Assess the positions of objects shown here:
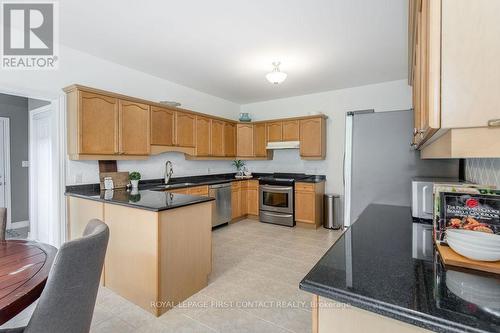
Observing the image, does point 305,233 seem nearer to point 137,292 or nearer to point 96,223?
point 137,292

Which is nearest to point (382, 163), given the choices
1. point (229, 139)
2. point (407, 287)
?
point (407, 287)

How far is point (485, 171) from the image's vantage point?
1.40m

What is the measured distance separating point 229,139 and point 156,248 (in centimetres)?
349

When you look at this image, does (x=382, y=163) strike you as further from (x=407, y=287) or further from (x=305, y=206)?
(x=305, y=206)

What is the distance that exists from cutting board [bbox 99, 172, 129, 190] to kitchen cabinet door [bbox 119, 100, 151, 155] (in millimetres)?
339

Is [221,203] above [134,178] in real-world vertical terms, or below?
below

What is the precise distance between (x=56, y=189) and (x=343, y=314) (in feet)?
11.1

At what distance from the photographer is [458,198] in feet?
3.33

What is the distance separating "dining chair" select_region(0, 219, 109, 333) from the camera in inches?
37.0

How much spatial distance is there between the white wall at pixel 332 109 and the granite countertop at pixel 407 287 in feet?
12.4

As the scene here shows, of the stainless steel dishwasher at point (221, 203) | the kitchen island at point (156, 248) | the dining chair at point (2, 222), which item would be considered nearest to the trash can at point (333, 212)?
the stainless steel dishwasher at point (221, 203)

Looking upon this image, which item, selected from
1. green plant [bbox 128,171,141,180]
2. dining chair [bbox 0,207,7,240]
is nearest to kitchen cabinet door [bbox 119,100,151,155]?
green plant [bbox 128,171,141,180]

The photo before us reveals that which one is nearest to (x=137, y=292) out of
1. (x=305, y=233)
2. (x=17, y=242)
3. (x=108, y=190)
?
(x=17, y=242)

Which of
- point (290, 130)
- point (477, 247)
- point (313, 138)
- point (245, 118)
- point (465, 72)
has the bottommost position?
point (477, 247)
